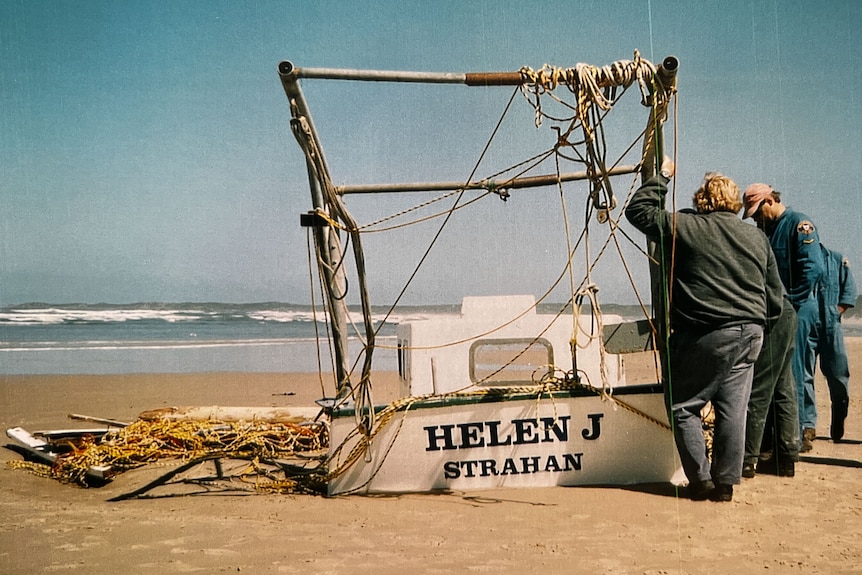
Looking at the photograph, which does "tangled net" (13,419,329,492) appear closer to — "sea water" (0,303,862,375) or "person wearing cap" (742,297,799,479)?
"sea water" (0,303,862,375)

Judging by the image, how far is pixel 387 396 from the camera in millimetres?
11836

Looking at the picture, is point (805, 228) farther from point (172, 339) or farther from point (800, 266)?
point (172, 339)

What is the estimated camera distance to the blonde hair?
4516 millimetres

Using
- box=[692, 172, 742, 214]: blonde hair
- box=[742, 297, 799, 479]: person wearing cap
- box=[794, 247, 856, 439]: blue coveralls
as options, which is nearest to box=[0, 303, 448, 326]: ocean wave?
box=[794, 247, 856, 439]: blue coveralls

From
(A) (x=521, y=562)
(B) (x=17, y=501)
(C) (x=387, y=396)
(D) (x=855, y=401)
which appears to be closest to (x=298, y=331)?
(C) (x=387, y=396)

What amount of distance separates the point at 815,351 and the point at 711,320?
8.49 ft

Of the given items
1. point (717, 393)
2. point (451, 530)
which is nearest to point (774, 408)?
point (717, 393)

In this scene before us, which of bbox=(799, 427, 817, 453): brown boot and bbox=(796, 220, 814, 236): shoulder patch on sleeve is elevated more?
bbox=(796, 220, 814, 236): shoulder patch on sleeve

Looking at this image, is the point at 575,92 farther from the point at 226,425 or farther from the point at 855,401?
the point at 855,401

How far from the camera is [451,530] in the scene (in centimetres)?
402

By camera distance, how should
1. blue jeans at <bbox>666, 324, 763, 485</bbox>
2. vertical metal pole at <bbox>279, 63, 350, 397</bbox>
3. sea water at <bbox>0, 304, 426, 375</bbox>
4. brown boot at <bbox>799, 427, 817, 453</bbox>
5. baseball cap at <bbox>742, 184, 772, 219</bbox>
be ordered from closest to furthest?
blue jeans at <bbox>666, 324, 763, 485</bbox> → vertical metal pole at <bbox>279, 63, 350, 397</bbox> → baseball cap at <bbox>742, 184, 772, 219</bbox> → brown boot at <bbox>799, 427, 817, 453</bbox> → sea water at <bbox>0, 304, 426, 375</bbox>

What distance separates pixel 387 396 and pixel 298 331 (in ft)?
66.4

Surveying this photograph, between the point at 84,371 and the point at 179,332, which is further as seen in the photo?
the point at 179,332

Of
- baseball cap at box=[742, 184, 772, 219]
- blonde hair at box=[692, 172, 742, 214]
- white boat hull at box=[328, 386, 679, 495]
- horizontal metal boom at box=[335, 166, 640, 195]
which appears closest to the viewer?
blonde hair at box=[692, 172, 742, 214]
